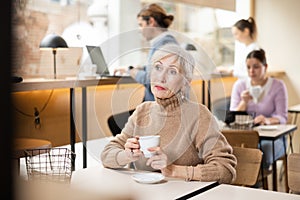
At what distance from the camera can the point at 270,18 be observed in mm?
4625

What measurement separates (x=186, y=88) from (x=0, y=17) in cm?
161

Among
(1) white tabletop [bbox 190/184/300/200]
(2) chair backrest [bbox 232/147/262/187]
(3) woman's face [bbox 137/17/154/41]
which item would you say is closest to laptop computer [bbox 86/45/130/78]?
(3) woman's face [bbox 137/17/154/41]

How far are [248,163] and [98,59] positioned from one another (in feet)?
5.45

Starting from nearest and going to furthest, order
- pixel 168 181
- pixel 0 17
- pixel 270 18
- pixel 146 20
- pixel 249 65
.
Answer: pixel 0 17 < pixel 168 181 < pixel 146 20 < pixel 249 65 < pixel 270 18

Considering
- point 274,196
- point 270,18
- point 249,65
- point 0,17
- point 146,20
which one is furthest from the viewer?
point 270,18

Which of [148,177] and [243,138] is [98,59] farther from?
[148,177]

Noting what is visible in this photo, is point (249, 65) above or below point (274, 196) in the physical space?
above

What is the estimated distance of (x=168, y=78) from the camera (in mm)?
1706

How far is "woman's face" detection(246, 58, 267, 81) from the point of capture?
3383 mm

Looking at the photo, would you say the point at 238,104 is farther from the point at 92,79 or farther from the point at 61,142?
the point at 61,142

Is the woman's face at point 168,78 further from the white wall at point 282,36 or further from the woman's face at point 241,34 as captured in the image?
the white wall at point 282,36

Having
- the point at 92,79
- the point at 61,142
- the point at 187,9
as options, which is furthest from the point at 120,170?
the point at 187,9

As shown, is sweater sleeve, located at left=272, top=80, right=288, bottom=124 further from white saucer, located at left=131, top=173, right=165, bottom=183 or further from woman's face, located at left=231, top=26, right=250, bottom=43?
white saucer, located at left=131, top=173, right=165, bottom=183

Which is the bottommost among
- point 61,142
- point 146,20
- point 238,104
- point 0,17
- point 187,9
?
point 61,142
